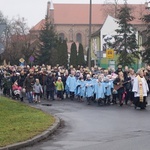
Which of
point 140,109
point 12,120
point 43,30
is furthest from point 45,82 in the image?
point 43,30

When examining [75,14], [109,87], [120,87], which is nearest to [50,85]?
[109,87]

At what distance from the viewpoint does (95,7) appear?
13438 centimetres

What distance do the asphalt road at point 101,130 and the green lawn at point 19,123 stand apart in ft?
1.73

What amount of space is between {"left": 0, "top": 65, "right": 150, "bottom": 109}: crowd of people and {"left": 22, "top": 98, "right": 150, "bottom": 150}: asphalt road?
1854mm

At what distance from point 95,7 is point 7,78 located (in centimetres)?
10298

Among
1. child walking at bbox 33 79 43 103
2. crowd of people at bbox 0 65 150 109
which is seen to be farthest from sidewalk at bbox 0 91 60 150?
child walking at bbox 33 79 43 103

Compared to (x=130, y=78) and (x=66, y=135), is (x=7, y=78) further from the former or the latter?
(x=66, y=135)

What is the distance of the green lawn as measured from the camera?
14133mm

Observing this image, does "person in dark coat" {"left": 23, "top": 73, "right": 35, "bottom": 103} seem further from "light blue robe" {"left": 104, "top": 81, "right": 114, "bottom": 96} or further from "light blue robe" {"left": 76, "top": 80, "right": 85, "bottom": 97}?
"light blue robe" {"left": 104, "top": 81, "right": 114, "bottom": 96}

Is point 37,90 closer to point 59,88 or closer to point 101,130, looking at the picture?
point 59,88

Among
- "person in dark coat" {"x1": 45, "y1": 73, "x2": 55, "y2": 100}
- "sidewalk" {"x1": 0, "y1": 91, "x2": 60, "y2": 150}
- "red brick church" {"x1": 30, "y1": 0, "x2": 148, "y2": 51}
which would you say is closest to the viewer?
"sidewalk" {"x1": 0, "y1": 91, "x2": 60, "y2": 150}

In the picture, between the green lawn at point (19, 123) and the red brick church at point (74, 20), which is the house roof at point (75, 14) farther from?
the green lawn at point (19, 123)

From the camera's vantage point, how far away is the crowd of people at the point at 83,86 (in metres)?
25.7

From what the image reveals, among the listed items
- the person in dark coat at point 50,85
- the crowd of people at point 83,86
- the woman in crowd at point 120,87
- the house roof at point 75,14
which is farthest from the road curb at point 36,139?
the house roof at point 75,14
